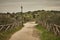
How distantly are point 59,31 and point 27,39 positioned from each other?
2.15 m

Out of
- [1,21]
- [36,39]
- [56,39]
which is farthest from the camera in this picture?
[1,21]

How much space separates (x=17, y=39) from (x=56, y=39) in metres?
2.57

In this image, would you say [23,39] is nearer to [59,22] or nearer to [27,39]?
[27,39]

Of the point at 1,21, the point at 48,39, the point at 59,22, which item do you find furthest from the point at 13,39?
the point at 1,21

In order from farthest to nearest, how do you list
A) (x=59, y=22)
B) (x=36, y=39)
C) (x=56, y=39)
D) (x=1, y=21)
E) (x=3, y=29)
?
(x=1, y=21) → (x=59, y=22) → (x=3, y=29) → (x=36, y=39) → (x=56, y=39)

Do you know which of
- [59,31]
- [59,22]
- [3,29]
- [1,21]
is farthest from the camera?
[1,21]

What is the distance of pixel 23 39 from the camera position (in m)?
11.7

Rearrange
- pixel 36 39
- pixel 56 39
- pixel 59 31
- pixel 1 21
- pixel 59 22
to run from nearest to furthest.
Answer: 1. pixel 56 39
2. pixel 59 31
3. pixel 36 39
4. pixel 59 22
5. pixel 1 21

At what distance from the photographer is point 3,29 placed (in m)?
14.3

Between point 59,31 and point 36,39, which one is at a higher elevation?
point 59,31

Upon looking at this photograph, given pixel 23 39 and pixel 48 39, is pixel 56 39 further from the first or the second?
pixel 23 39

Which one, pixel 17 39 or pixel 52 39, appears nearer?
pixel 52 39

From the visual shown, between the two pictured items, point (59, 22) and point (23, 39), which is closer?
point (23, 39)

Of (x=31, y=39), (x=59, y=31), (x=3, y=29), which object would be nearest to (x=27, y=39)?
(x=31, y=39)
